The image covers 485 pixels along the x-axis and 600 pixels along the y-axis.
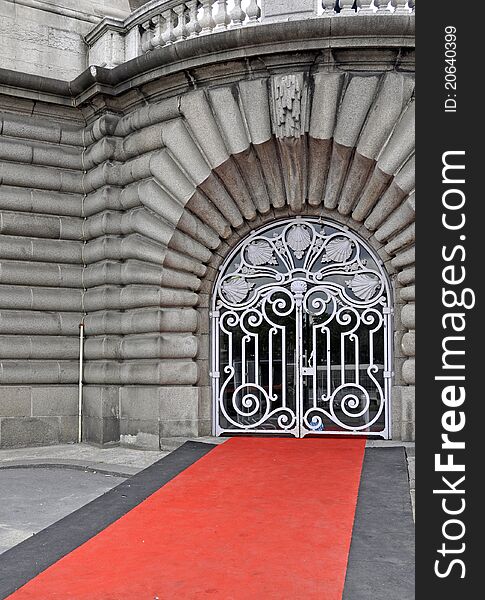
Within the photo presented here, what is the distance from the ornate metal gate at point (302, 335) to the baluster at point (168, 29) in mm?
2775

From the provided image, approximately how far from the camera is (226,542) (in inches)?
203

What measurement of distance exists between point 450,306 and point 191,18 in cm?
760

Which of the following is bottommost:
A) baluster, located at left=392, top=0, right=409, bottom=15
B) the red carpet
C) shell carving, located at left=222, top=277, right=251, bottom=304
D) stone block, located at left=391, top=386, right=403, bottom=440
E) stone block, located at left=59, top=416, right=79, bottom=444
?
the red carpet

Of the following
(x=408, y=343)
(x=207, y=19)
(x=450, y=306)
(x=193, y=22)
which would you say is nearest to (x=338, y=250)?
(x=408, y=343)

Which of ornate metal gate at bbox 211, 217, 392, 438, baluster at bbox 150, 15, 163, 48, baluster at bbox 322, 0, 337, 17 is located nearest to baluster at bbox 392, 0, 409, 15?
baluster at bbox 322, 0, 337, 17

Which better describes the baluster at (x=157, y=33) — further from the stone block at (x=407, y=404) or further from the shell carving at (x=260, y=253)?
the stone block at (x=407, y=404)

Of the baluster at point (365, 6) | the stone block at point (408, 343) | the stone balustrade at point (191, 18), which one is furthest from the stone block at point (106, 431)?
the baluster at point (365, 6)

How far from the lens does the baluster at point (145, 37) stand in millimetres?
10094

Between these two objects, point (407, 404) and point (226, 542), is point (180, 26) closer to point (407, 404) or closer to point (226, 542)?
point (407, 404)

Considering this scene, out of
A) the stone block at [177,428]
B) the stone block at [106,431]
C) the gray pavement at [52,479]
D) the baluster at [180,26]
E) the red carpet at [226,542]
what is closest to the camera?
the red carpet at [226,542]

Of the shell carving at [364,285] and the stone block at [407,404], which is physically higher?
the shell carving at [364,285]

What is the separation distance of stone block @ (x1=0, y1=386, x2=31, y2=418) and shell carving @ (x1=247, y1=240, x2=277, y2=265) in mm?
3545

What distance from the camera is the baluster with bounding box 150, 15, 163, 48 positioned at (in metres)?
9.85

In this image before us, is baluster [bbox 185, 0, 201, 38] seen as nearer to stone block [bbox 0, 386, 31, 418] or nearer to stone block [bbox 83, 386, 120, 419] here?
stone block [bbox 83, 386, 120, 419]
